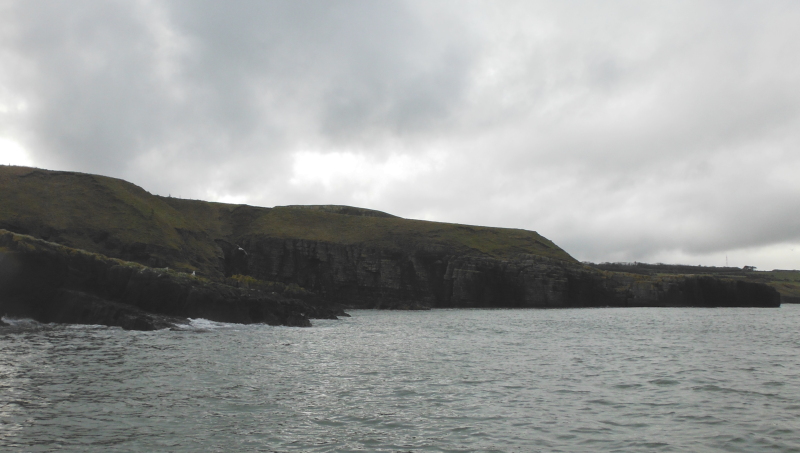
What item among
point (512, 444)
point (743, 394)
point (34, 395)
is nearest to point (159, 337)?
point (34, 395)

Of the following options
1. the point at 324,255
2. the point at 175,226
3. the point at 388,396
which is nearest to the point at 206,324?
the point at 388,396

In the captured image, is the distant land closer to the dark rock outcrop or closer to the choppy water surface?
the dark rock outcrop

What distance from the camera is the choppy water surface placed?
13078 millimetres

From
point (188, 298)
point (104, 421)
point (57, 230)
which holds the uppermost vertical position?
point (57, 230)

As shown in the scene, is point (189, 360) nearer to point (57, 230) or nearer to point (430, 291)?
point (57, 230)

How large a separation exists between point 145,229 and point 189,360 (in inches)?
2795

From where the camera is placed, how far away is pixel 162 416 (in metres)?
15.0

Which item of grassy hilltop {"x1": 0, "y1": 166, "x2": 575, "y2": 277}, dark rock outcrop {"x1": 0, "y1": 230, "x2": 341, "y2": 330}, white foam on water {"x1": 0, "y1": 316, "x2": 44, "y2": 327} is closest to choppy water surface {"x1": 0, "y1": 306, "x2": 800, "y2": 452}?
white foam on water {"x1": 0, "y1": 316, "x2": 44, "y2": 327}

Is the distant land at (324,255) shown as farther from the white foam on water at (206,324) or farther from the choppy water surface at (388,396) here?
the choppy water surface at (388,396)

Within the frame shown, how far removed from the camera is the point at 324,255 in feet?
373

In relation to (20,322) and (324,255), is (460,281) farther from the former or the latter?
(20,322)

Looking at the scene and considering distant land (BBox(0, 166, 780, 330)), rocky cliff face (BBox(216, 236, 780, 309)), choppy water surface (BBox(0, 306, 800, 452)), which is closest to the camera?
choppy water surface (BBox(0, 306, 800, 452))

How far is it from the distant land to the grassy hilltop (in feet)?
0.81

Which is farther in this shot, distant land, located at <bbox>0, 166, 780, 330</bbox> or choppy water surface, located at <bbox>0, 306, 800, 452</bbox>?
distant land, located at <bbox>0, 166, 780, 330</bbox>
